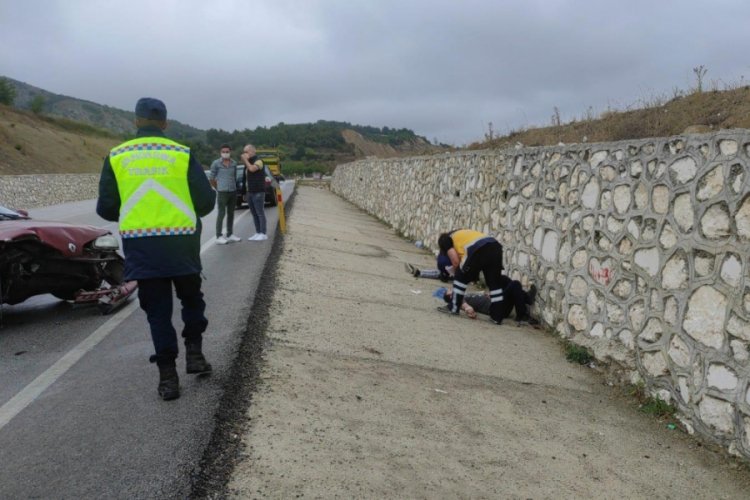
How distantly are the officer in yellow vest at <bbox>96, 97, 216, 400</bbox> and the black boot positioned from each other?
0.27 m

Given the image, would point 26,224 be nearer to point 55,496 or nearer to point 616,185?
point 55,496

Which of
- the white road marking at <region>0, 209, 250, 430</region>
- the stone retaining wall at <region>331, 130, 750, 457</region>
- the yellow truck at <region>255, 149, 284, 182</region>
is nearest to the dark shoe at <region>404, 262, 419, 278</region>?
the stone retaining wall at <region>331, 130, 750, 457</region>

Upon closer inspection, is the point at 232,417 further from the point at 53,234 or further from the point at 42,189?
the point at 42,189

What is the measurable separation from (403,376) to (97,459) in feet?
8.29

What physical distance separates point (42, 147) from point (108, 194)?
53.0 m

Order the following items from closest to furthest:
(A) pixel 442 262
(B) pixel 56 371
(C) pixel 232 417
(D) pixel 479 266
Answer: (C) pixel 232 417, (B) pixel 56 371, (D) pixel 479 266, (A) pixel 442 262

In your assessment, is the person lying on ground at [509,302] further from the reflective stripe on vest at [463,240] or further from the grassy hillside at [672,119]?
the grassy hillside at [672,119]

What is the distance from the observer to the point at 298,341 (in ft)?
18.3

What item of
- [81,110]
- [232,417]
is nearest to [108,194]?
[232,417]

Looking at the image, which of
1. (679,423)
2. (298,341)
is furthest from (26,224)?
(679,423)

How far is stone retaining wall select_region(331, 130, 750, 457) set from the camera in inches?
169

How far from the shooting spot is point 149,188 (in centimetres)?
388

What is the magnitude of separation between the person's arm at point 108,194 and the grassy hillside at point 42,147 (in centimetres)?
3864

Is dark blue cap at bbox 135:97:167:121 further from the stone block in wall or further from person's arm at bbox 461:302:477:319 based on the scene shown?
person's arm at bbox 461:302:477:319
